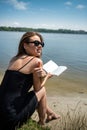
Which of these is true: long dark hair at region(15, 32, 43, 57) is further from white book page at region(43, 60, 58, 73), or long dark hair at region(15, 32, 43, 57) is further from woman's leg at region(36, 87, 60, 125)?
woman's leg at region(36, 87, 60, 125)

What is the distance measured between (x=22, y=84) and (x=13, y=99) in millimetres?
233

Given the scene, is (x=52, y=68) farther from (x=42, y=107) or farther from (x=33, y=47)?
(x=42, y=107)

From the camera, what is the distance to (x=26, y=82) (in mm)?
4664

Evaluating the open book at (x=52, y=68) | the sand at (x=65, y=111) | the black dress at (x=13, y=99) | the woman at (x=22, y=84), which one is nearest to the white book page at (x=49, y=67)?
the open book at (x=52, y=68)

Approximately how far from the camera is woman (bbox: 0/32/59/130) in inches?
179

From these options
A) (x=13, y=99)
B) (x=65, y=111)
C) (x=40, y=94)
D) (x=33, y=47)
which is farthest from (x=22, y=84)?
(x=65, y=111)

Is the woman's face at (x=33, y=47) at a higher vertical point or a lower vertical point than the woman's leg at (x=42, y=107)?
higher

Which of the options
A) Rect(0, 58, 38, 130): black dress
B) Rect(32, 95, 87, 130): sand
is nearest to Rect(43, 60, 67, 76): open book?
Rect(0, 58, 38, 130): black dress

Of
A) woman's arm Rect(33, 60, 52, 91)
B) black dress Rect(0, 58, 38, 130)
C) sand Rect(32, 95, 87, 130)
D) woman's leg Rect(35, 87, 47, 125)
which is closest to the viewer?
black dress Rect(0, 58, 38, 130)

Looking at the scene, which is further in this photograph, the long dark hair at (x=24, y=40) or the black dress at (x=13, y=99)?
the long dark hair at (x=24, y=40)

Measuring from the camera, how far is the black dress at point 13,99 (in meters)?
4.54

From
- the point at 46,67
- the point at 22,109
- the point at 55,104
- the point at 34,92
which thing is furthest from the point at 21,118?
the point at 55,104

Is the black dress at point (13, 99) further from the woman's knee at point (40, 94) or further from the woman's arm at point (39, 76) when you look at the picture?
the woman's knee at point (40, 94)

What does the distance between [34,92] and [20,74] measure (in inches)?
17.6
